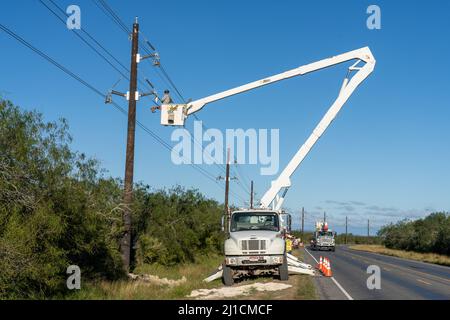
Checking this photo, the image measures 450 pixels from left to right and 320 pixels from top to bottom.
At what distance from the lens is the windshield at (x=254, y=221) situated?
2117 cm

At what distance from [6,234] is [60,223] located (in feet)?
7.99

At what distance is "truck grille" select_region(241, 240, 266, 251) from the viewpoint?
65.6 feet

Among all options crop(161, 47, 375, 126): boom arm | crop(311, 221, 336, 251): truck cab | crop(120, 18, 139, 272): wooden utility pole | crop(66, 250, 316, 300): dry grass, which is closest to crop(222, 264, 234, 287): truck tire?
crop(66, 250, 316, 300): dry grass

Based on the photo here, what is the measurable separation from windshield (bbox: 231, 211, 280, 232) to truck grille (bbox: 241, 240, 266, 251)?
3.74 ft

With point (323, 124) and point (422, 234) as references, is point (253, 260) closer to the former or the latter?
point (323, 124)

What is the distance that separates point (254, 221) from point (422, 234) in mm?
69243

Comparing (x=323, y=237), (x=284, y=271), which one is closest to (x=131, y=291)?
(x=284, y=271)

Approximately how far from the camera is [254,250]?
20031 mm

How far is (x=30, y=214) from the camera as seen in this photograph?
554 inches

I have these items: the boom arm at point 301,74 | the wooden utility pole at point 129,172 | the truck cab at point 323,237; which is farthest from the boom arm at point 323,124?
the truck cab at point 323,237

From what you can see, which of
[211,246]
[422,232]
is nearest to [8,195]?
[211,246]

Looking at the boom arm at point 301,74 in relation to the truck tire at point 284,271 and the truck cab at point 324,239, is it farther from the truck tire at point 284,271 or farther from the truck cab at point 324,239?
the truck cab at point 324,239

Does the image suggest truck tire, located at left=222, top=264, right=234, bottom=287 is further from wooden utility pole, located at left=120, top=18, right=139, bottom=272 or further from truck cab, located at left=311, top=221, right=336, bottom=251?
truck cab, located at left=311, top=221, right=336, bottom=251
